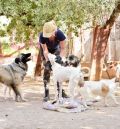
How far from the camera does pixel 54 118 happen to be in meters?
8.12

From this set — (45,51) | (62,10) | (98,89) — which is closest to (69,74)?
(98,89)

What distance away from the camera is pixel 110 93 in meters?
9.74

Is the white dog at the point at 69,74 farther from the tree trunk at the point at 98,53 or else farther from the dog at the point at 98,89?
the tree trunk at the point at 98,53

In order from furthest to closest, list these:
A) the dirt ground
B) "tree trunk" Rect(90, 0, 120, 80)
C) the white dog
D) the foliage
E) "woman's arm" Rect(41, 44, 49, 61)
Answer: "tree trunk" Rect(90, 0, 120, 80)
the foliage
"woman's arm" Rect(41, 44, 49, 61)
the white dog
the dirt ground

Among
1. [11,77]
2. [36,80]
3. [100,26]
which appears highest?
[100,26]

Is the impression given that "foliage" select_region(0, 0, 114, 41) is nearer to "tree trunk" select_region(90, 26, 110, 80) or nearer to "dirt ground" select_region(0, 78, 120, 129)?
"tree trunk" select_region(90, 26, 110, 80)

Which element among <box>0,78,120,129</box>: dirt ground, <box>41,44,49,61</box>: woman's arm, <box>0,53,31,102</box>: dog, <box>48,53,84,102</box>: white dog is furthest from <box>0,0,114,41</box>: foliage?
<box>0,78,120,129</box>: dirt ground

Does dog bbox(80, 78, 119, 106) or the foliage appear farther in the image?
the foliage

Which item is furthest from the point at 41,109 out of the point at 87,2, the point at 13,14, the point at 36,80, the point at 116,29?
the point at 116,29

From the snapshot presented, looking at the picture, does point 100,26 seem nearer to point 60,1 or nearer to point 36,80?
point 60,1

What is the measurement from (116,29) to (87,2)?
40.7ft

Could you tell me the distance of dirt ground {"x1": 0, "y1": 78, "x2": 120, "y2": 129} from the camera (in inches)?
289

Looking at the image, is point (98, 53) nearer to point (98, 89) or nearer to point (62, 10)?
point (62, 10)

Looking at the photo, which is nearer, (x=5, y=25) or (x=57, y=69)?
(x=57, y=69)
